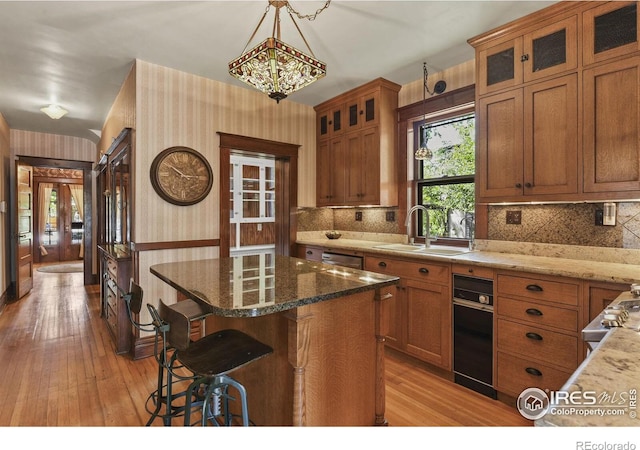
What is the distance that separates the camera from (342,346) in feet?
5.52

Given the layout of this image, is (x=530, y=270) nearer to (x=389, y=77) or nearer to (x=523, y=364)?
(x=523, y=364)

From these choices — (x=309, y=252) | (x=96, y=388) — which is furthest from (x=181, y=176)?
(x=96, y=388)

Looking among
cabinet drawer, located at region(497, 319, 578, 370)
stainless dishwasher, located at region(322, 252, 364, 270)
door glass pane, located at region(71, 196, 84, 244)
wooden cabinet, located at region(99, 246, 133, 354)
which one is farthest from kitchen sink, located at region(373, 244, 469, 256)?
door glass pane, located at region(71, 196, 84, 244)

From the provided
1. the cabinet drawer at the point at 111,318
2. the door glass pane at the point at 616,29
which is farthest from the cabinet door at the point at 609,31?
the cabinet drawer at the point at 111,318

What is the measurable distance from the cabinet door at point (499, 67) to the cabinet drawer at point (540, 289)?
148 cm

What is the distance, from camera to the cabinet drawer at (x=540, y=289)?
78.2 inches

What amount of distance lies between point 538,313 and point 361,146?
8.21ft

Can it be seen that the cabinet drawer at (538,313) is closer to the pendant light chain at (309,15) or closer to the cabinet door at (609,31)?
the cabinet door at (609,31)

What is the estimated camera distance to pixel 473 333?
8.10 feet

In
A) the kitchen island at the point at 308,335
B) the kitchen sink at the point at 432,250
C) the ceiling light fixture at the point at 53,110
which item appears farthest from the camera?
the ceiling light fixture at the point at 53,110

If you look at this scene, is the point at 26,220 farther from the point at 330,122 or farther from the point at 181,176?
the point at 330,122

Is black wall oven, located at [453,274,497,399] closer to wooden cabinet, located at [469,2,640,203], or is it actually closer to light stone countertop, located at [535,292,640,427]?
wooden cabinet, located at [469,2,640,203]

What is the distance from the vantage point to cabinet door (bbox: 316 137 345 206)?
421 cm
